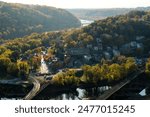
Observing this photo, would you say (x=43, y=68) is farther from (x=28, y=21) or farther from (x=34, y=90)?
(x=28, y=21)

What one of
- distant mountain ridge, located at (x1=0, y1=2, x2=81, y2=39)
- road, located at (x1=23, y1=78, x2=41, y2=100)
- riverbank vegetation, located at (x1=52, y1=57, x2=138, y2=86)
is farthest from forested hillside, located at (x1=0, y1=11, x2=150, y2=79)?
distant mountain ridge, located at (x1=0, y1=2, x2=81, y2=39)

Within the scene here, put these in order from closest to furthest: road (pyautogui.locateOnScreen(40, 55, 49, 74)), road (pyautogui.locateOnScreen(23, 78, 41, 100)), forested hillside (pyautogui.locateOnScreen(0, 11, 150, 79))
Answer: road (pyautogui.locateOnScreen(23, 78, 41, 100)), road (pyautogui.locateOnScreen(40, 55, 49, 74)), forested hillside (pyautogui.locateOnScreen(0, 11, 150, 79))

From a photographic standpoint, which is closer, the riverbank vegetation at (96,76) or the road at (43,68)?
the riverbank vegetation at (96,76)

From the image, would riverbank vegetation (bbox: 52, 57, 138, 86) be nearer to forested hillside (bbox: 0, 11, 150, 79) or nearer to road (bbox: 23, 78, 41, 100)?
road (bbox: 23, 78, 41, 100)

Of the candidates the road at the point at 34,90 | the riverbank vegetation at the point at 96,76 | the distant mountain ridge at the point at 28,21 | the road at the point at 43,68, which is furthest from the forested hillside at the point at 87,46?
the distant mountain ridge at the point at 28,21

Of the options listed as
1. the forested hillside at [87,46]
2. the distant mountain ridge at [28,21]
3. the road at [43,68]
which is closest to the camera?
the road at [43,68]

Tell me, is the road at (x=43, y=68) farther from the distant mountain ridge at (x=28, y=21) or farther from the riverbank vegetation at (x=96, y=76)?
the distant mountain ridge at (x=28, y=21)

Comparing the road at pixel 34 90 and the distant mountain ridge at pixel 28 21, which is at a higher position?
the road at pixel 34 90

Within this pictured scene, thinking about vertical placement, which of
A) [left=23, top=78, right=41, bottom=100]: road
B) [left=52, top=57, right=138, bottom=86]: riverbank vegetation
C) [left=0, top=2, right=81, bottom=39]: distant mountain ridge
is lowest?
[left=0, top=2, right=81, bottom=39]: distant mountain ridge

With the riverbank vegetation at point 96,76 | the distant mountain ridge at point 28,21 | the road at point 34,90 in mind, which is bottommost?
the distant mountain ridge at point 28,21

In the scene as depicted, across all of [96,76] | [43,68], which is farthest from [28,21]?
[96,76]
